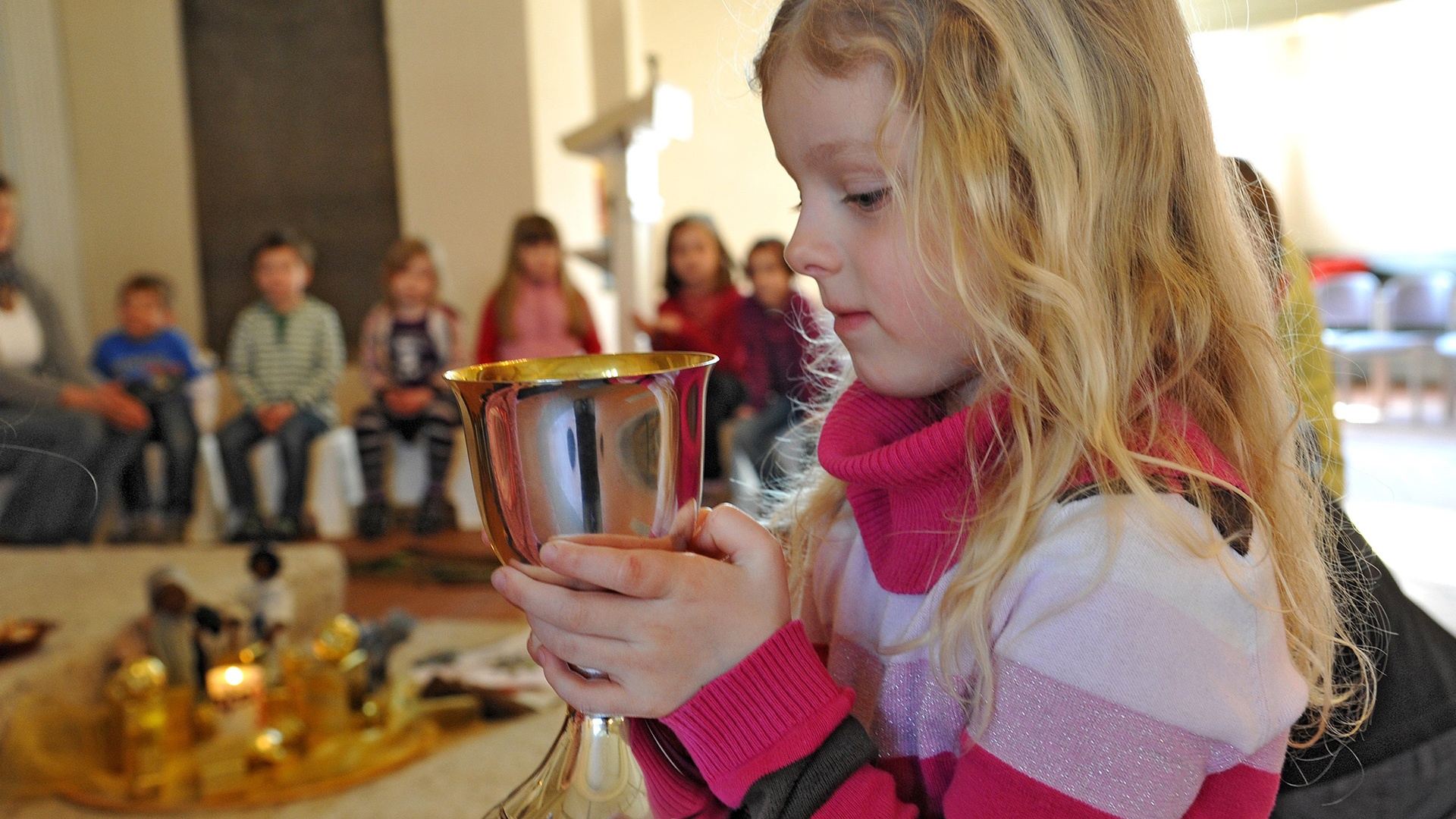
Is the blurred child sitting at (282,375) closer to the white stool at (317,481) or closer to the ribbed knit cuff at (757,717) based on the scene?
the white stool at (317,481)

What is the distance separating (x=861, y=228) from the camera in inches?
23.6

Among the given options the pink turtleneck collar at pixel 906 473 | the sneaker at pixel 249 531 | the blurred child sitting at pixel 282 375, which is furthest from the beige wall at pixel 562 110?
the pink turtleneck collar at pixel 906 473

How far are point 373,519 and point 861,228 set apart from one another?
3448 millimetres

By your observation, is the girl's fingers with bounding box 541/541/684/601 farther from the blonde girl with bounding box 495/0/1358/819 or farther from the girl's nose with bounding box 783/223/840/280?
the girl's nose with bounding box 783/223/840/280

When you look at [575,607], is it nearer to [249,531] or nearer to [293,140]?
[249,531]

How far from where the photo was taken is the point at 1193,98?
2.01ft

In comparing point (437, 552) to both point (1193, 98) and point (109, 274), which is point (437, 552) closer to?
point (109, 274)

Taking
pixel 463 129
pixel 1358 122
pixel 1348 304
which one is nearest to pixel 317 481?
pixel 463 129

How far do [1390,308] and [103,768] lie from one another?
246 inches

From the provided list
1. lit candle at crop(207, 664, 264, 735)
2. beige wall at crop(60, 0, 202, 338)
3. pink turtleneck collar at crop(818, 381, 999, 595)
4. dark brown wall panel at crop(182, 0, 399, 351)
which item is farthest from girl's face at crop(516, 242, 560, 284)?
pink turtleneck collar at crop(818, 381, 999, 595)

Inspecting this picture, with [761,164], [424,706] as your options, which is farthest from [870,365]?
[761,164]

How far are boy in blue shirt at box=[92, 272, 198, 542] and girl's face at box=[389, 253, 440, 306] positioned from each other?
800 millimetres

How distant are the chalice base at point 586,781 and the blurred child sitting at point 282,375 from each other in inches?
135

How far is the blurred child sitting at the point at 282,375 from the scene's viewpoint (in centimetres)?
369
